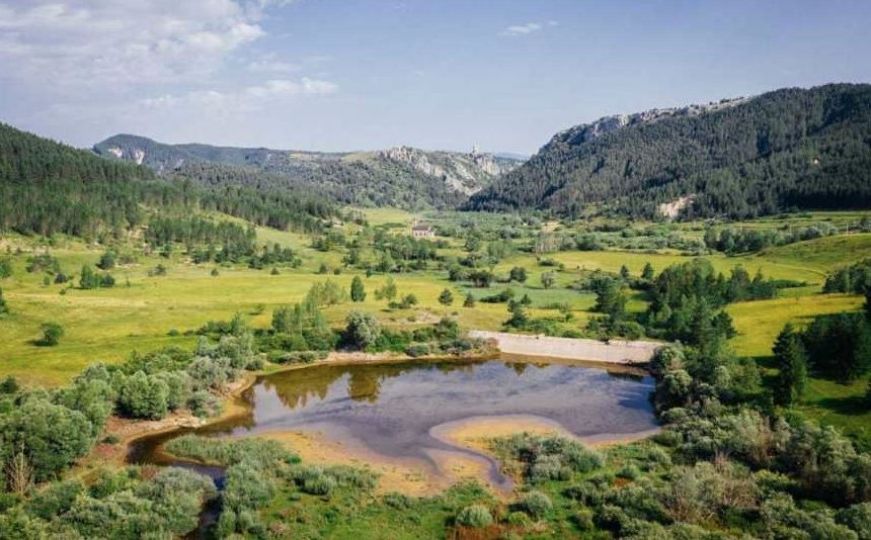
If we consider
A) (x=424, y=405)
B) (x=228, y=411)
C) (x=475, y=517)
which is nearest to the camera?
(x=475, y=517)

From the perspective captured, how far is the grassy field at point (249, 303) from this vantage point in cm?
8638

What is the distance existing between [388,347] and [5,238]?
431 ft

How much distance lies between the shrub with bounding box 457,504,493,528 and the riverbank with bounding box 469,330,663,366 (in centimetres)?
5900

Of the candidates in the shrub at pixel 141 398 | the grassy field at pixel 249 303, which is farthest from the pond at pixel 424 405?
the grassy field at pixel 249 303

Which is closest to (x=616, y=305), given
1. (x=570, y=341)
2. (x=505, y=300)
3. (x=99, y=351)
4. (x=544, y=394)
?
(x=570, y=341)

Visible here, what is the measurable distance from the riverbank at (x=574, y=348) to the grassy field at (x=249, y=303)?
5710 millimetres

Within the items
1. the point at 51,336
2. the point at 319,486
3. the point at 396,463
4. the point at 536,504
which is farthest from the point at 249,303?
the point at 536,504

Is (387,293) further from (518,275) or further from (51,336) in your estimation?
(51,336)

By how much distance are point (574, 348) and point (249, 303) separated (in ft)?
210

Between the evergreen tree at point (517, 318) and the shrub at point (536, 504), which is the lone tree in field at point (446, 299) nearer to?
the evergreen tree at point (517, 318)

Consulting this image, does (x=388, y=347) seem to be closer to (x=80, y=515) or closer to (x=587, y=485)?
(x=587, y=485)

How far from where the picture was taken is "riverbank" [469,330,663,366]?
10188 centimetres

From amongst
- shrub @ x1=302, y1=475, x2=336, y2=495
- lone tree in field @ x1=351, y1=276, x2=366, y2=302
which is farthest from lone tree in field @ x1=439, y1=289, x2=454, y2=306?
shrub @ x1=302, y1=475, x2=336, y2=495

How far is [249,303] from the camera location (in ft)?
420
